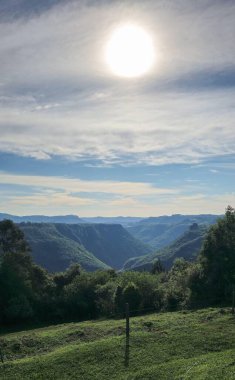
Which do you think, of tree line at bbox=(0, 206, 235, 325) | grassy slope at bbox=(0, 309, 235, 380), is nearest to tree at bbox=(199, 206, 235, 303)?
tree line at bbox=(0, 206, 235, 325)

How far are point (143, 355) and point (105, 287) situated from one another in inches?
2042

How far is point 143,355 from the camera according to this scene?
28547 mm

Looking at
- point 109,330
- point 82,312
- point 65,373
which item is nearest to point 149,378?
point 65,373

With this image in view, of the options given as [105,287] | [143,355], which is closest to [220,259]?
[105,287]

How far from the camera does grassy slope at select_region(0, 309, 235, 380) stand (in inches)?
967

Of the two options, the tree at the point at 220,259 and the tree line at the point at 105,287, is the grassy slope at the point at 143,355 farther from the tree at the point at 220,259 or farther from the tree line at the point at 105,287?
the tree at the point at 220,259

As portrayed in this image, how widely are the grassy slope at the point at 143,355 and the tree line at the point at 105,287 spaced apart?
882 inches

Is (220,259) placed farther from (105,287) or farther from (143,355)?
(143,355)

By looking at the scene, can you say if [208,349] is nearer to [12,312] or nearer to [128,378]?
[128,378]

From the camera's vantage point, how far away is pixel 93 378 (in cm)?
2538

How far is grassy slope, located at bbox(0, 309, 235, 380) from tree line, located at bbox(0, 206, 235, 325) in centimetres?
2241

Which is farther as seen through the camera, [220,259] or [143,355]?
[220,259]

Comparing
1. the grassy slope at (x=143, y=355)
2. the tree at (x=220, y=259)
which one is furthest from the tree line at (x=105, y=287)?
the grassy slope at (x=143, y=355)

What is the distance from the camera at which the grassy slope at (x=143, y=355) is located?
24573 mm
